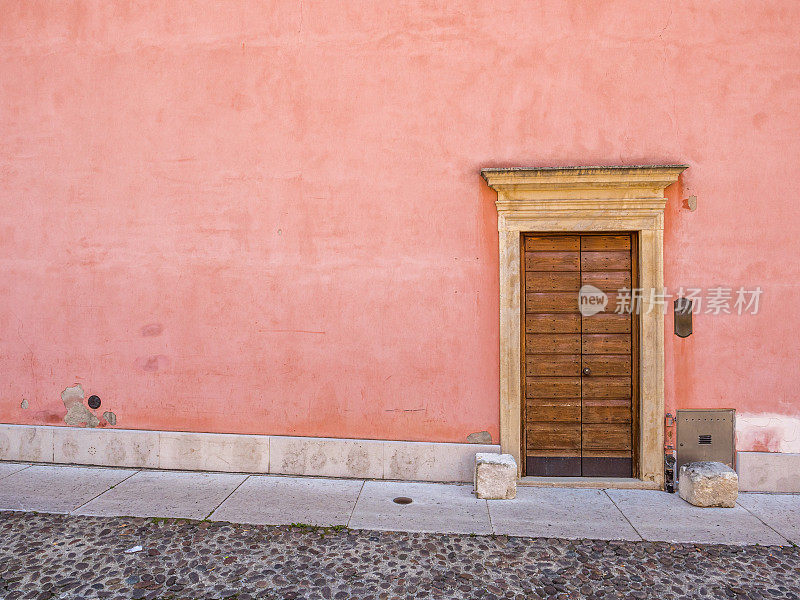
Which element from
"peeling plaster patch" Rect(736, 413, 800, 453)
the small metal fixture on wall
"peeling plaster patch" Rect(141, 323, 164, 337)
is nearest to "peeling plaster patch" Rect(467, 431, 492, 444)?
the small metal fixture on wall

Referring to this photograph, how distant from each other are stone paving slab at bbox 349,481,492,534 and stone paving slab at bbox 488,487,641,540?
0.18 m

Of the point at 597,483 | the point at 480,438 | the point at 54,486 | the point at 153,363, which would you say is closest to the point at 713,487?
the point at 597,483

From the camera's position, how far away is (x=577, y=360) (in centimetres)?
481

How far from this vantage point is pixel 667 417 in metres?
4.65

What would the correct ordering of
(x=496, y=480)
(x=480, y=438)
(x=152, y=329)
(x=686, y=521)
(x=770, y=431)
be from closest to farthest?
(x=686, y=521) < (x=496, y=480) < (x=770, y=431) < (x=480, y=438) < (x=152, y=329)

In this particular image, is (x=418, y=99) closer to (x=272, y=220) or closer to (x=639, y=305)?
(x=272, y=220)

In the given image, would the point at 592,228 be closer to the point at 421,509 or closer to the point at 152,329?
the point at 421,509

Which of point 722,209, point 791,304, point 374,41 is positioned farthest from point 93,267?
point 791,304

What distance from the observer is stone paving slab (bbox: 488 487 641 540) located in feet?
12.3

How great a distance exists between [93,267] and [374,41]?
3884 mm

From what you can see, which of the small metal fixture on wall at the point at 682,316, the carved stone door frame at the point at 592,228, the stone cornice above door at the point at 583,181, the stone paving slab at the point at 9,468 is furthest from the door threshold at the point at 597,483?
the stone paving slab at the point at 9,468

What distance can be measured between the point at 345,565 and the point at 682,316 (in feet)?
12.7

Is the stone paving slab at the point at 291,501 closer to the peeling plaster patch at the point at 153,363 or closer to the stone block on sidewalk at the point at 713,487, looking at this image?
the peeling plaster patch at the point at 153,363

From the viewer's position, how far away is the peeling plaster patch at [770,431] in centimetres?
461
